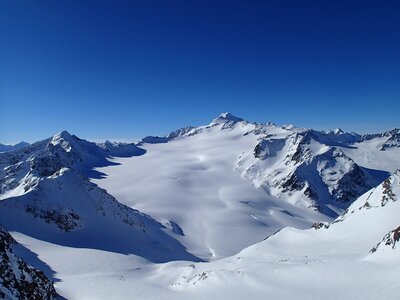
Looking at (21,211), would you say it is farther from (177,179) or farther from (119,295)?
(177,179)

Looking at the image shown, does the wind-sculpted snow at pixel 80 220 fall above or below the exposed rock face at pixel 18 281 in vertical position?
above

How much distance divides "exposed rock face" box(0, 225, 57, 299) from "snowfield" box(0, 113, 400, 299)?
2.47ft

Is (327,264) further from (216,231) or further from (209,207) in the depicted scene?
(209,207)

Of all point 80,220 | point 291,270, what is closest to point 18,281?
point 291,270

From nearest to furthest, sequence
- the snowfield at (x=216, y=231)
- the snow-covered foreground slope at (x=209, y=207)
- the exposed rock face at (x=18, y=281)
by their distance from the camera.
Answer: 1. the exposed rock face at (x=18, y=281)
2. the snowfield at (x=216, y=231)
3. the snow-covered foreground slope at (x=209, y=207)

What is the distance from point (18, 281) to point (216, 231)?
78.0 meters

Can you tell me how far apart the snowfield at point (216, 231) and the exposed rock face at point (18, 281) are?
75cm

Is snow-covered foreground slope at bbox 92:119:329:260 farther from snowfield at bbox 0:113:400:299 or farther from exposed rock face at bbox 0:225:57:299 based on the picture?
exposed rock face at bbox 0:225:57:299

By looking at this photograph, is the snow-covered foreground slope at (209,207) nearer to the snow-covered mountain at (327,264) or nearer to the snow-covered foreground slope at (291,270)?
the snow-covered foreground slope at (291,270)

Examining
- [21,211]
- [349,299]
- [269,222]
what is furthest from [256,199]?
[349,299]

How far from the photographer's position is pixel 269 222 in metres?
106

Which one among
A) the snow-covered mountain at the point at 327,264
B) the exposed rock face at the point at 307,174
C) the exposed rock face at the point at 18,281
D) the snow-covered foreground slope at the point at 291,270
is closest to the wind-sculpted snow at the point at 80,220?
the snow-covered foreground slope at the point at 291,270

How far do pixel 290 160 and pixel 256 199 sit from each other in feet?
140

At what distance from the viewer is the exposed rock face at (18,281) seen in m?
16.2
